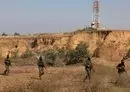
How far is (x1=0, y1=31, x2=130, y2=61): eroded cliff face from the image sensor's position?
59062mm

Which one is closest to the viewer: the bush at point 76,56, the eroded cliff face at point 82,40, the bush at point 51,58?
the bush at point 51,58

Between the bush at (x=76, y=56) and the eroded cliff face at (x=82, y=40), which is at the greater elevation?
the eroded cliff face at (x=82, y=40)

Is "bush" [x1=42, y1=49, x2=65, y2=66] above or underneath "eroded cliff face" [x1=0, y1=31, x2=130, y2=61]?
underneath

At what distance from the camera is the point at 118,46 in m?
61.0

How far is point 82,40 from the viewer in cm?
6519

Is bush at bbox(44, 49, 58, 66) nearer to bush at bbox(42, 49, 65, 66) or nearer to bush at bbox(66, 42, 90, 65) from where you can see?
bush at bbox(42, 49, 65, 66)

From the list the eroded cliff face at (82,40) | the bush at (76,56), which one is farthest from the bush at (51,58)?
the eroded cliff face at (82,40)

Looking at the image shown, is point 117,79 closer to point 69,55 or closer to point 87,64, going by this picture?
point 87,64

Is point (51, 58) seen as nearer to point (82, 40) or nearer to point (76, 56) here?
point (76, 56)

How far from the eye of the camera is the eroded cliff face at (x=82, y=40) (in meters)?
59.1

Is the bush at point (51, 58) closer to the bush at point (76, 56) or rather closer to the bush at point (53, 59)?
the bush at point (53, 59)

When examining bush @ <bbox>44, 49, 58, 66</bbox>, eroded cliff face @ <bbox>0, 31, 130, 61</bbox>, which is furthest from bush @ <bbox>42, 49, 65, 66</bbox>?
eroded cliff face @ <bbox>0, 31, 130, 61</bbox>

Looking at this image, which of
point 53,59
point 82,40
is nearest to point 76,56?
point 53,59

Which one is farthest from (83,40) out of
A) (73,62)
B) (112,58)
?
(73,62)
